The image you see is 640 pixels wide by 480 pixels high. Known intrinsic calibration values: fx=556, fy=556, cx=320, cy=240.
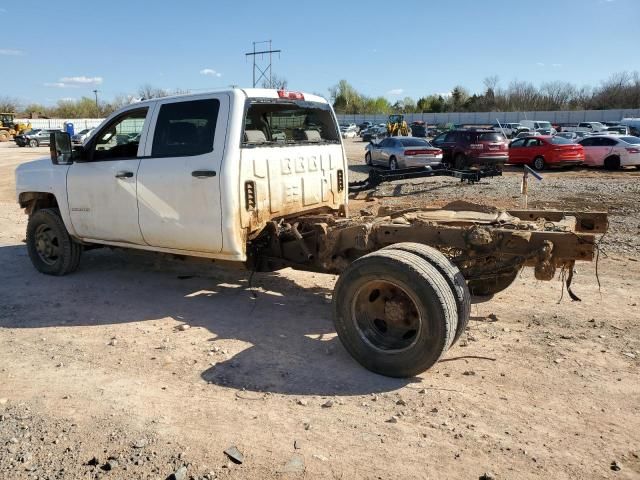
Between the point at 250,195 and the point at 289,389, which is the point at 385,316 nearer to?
the point at 289,389

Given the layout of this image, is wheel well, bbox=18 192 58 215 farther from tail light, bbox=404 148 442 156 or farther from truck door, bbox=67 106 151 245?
tail light, bbox=404 148 442 156

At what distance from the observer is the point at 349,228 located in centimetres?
516

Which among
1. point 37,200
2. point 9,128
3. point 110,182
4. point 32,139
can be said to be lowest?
point 37,200

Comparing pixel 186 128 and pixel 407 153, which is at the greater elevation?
pixel 186 128

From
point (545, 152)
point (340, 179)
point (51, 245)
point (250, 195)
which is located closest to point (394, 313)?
point (250, 195)

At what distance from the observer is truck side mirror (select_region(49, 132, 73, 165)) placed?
640 cm

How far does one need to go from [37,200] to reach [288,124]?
363cm

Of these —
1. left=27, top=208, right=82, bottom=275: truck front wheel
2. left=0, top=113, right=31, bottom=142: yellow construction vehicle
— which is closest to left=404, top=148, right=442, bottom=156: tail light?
left=27, top=208, right=82, bottom=275: truck front wheel

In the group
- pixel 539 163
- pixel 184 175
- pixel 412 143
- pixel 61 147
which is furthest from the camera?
pixel 539 163

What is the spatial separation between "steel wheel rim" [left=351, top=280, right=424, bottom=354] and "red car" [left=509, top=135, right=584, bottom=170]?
847 inches

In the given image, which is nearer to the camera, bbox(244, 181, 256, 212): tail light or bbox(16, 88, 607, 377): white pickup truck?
bbox(16, 88, 607, 377): white pickup truck

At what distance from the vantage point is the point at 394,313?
4332 millimetres

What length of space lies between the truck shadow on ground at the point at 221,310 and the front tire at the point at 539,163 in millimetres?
20059

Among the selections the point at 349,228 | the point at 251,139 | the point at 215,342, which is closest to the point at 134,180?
the point at 251,139
